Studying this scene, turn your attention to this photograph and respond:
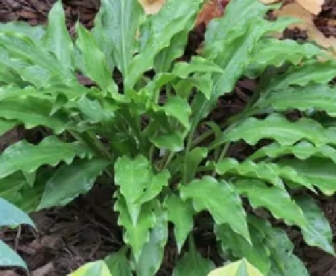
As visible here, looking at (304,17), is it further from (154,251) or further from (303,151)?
(154,251)

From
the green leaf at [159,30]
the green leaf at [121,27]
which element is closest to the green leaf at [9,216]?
the green leaf at [159,30]

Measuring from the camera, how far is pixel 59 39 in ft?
10.7

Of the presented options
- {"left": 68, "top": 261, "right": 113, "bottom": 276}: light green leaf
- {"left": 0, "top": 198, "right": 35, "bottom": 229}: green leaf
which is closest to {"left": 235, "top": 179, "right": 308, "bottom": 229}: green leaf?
{"left": 68, "top": 261, "right": 113, "bottom": 276}: light green leaf

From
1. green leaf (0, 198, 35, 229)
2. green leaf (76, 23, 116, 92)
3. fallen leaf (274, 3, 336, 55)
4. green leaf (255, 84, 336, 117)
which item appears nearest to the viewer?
green leaf (0, 198, 35, 229)

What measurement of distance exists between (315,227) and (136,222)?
68 centimetres

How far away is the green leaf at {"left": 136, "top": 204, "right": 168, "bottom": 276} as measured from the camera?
9.09ft

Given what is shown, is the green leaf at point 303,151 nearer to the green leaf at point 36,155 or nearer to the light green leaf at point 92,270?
the green leaf at point 36,155

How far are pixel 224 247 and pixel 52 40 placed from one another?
108cm

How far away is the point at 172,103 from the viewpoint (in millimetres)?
2883

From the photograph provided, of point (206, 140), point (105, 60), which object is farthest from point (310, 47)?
point (105, 60)

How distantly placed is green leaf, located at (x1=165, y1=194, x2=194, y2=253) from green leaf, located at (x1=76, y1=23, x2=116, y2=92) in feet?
1.62

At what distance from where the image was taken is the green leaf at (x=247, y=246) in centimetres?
283

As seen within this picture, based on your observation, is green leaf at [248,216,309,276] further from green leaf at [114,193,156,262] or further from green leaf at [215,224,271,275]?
green leaf at [114,193,156,262]

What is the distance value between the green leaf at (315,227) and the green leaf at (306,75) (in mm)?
470
